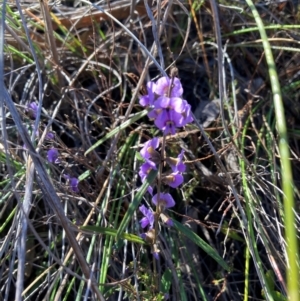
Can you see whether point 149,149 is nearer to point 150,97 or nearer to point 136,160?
point 150,97

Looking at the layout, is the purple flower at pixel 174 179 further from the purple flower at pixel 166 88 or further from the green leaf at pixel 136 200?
the purple flower at pixel 166 88

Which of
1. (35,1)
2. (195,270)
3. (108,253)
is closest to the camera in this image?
(108,253)

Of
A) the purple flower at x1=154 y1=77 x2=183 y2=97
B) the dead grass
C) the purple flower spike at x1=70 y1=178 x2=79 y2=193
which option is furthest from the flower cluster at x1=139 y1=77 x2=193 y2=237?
the purple flower spike at x1=70 y1=178 x2=79 y2=193

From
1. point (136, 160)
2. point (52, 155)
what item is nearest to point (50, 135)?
point (52, 155)

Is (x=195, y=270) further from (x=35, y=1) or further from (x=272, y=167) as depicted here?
(x=35, y=1)

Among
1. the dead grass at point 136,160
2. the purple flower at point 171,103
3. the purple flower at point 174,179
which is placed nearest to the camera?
the purple flower at point 171,103

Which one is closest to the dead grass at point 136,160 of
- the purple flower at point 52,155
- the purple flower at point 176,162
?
the purple flower at point 52,155

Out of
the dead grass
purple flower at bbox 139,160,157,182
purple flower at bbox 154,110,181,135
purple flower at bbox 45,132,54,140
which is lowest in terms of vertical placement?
the dead grass

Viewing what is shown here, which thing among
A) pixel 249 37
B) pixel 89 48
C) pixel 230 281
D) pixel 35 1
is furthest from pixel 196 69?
pixel 230 281

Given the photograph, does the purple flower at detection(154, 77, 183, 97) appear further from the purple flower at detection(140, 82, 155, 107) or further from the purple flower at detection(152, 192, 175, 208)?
the purple flower at detection(152, 192, 175, 208)

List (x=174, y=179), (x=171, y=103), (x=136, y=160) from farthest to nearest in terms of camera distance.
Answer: (x=136, y=160) < (x=174, y=179) < (x=171, y=103)

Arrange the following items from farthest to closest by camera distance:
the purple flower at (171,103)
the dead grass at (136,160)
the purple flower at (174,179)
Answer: the dead grass at (136,160), the purple flower at (174,179), the purple flower at (171,103)
